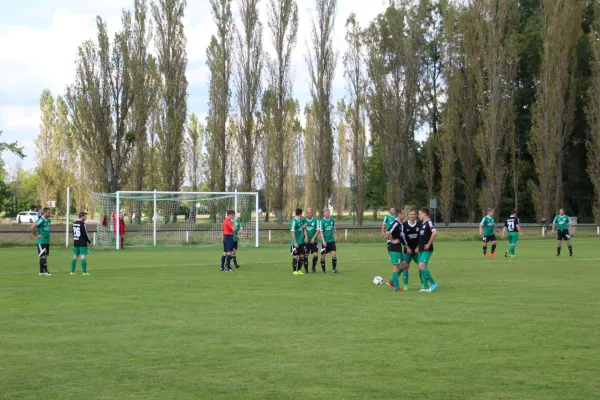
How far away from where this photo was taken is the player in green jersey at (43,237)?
20828mm

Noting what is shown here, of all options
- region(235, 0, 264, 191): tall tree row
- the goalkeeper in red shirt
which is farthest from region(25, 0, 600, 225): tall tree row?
the goalkeeper in red shirt

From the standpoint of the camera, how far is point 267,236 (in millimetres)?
45500

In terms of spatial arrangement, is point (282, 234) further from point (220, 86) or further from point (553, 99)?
point (553, 99)

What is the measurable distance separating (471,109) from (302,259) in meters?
37.8

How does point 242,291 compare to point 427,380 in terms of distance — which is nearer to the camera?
point 427,380

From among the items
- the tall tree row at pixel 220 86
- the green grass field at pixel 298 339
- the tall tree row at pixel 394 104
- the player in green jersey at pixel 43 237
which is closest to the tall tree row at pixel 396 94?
the tall tree row at pixel 394 104

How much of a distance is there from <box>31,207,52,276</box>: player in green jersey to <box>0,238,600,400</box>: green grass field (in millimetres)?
1990

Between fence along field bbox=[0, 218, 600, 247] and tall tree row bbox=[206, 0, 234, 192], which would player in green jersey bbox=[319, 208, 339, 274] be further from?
tall tree row bbox=[206, 0, 234, 192]

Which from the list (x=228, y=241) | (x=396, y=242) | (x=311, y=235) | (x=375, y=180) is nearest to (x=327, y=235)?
(x=311, y=235)

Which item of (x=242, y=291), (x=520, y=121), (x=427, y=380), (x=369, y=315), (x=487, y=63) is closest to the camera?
(x=427, y=380)

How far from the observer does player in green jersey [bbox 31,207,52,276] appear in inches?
820

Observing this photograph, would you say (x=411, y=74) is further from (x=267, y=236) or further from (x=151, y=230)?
(x=151, y=230)

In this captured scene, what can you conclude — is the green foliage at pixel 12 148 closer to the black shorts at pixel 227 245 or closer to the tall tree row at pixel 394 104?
the tall tree row at pixel 394 104

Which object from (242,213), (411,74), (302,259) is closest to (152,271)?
(302,259)
